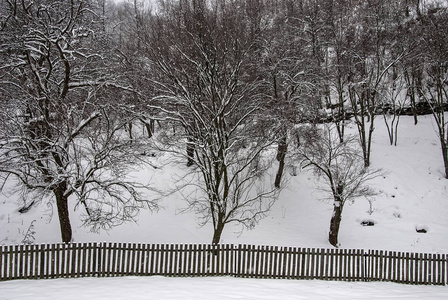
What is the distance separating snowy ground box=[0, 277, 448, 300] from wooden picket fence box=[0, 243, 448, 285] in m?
0.39

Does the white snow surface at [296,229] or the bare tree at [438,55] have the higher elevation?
the bare tree at [438,55]

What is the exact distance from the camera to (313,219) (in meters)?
17.1

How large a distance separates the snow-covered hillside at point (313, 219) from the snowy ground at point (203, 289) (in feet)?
14.9

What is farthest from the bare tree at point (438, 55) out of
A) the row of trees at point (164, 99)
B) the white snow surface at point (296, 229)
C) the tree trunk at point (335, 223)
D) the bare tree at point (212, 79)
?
the bare tree at point (212, 79)

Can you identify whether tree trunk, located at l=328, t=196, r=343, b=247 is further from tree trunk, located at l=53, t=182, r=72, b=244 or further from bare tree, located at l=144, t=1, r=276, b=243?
tree trunk, located at l=53, t=182, r=72, b=244

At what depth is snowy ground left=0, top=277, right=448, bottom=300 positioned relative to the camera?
27.9 feet

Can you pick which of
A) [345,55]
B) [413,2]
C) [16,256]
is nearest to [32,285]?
[16,256]

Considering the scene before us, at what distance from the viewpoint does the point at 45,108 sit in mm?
12367

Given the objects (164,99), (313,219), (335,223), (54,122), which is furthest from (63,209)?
(313,219)

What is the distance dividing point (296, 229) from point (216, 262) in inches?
266

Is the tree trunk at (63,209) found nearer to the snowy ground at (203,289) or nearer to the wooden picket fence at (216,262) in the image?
the wooden picket fence at (216,262)

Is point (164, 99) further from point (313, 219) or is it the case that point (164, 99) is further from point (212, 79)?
point (313, 219)

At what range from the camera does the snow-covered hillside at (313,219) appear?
15.0 meters

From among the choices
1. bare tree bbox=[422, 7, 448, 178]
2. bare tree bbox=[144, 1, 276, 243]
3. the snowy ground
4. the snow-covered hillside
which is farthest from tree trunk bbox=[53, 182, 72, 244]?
bare tree bbox=[422, 7, 448, 178]
